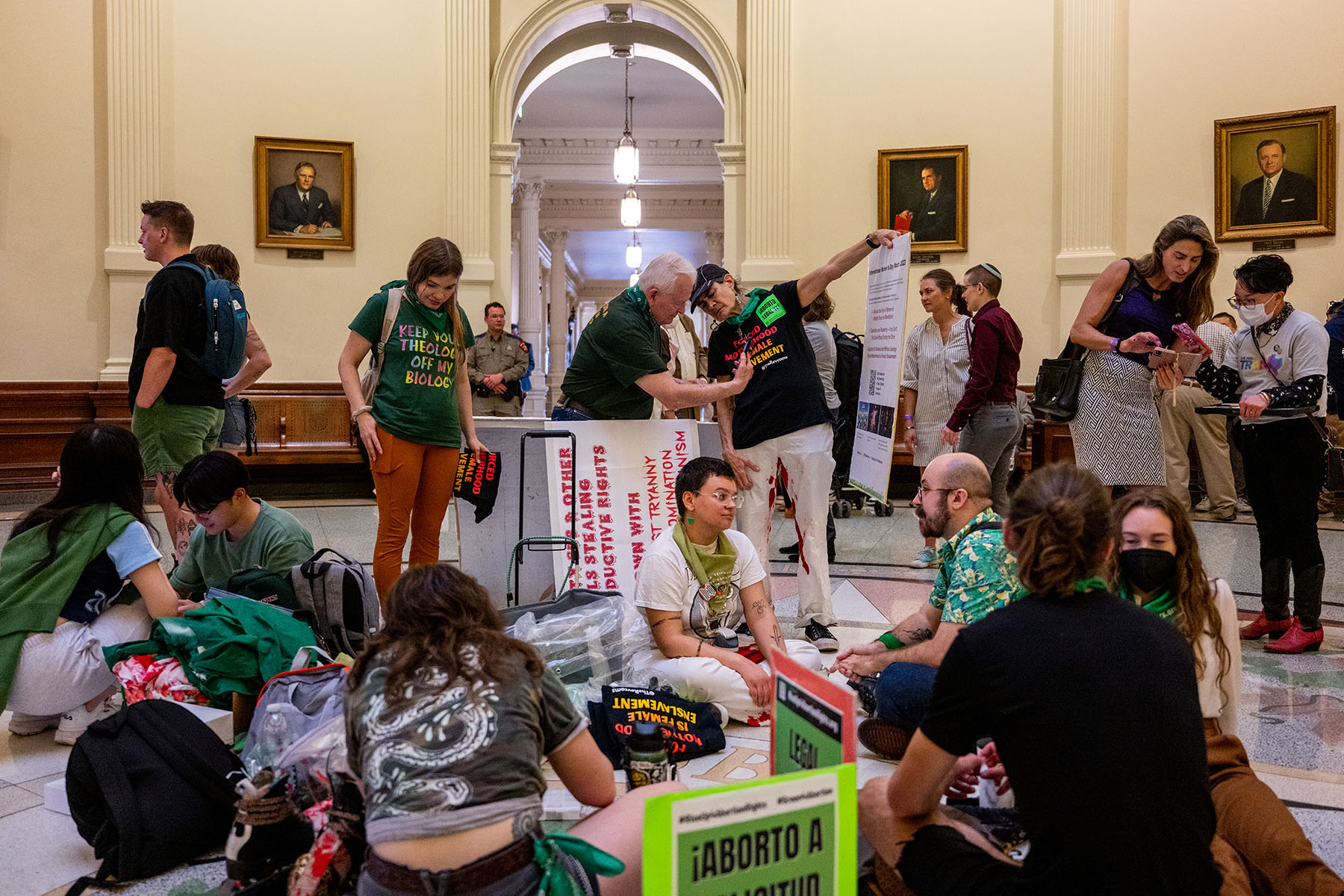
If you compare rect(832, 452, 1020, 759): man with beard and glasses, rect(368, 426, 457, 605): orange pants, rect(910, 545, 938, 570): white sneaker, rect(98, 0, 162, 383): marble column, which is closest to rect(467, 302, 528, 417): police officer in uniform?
rect(98, 0, 162, 383): marble column

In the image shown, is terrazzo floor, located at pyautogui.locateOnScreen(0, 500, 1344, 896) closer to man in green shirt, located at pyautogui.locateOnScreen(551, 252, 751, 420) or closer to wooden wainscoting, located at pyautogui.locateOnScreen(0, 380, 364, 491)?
man in green shirt, located at pyautogui.locateOnScreen(551, 252, 751, 420)

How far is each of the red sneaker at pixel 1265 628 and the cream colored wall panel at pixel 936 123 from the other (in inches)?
196

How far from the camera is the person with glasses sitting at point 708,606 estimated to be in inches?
134

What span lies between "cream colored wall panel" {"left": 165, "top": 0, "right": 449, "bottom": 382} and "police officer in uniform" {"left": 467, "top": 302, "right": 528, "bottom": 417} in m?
1.00

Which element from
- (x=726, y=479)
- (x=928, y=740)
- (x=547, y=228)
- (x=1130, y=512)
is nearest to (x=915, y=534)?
(x=726, y=479)

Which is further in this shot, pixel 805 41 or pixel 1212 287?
pixel 805 41

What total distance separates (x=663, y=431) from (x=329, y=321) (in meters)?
5.76

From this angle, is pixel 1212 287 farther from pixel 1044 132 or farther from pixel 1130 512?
pixel 1130 512

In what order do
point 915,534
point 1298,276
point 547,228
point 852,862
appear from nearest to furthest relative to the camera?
point 852,862 → point 915,534 → point 1298,276 → point 547,228

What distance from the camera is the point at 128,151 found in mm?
8938

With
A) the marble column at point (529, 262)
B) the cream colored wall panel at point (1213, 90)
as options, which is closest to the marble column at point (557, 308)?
the marble column at point (529, 262)

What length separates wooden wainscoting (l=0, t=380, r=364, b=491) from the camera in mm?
8602

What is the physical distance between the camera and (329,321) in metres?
9.45

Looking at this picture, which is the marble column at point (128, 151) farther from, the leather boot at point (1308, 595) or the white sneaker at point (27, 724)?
the leather boot at point (1308, 595)
